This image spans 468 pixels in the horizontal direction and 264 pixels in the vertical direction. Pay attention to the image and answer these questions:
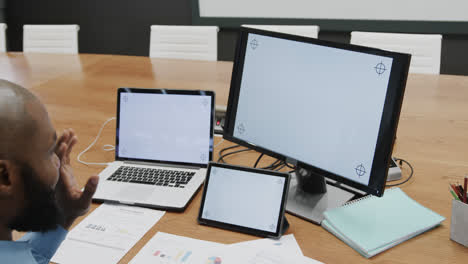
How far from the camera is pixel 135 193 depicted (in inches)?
45.9

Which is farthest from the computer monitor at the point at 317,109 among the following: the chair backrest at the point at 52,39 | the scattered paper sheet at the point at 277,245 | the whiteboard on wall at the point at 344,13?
the whiteboard on wall at the point at 344,13

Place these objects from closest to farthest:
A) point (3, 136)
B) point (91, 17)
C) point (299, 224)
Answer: point (3, 136) < point (299, 224) < point (91, 17)

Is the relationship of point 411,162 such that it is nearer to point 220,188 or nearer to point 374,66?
point 374,66

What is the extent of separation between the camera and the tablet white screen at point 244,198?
40.3 inches

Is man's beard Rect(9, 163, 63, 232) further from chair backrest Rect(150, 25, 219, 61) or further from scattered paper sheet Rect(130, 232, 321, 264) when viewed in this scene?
chair backrest Rect(150, 25, 219, 61)

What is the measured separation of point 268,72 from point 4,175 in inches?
26.3

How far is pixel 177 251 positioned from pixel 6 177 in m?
0.43

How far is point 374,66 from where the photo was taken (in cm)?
92

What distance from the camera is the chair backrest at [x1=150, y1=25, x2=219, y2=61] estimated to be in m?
2.64

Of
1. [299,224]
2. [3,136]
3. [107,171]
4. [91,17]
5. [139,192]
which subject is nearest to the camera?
[3,136]

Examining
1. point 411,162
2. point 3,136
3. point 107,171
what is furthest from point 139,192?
point 411,162

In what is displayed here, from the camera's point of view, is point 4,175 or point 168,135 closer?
point 4,175

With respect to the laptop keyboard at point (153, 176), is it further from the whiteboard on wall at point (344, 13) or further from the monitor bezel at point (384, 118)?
the whiteboard on wall at point (344, 13)

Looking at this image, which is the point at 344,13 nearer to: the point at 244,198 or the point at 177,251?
the point at 244,198
